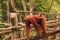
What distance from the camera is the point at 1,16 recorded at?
11211 mm

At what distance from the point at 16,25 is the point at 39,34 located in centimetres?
49

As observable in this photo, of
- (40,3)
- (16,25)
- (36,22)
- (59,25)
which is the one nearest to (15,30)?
(16,25)

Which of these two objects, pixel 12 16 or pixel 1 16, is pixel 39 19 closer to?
pixel 12 16

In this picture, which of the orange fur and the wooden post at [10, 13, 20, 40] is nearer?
the wooden post at [10, 13, 20, 40]

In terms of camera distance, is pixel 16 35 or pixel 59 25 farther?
pixel 59 25

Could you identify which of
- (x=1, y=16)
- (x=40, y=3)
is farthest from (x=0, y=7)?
(x=40, y=3)

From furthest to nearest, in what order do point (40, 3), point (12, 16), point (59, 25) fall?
point (40, 3), point (59, 25), point (12, 16)

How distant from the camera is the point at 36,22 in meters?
4.57

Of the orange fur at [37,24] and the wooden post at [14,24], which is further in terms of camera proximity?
the orange fur at [37,24]

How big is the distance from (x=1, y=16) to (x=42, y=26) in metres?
6.87

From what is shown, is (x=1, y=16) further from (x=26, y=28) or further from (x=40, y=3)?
(x=26, y=28)

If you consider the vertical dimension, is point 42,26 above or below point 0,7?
above

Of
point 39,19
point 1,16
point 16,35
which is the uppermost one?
point 39,19

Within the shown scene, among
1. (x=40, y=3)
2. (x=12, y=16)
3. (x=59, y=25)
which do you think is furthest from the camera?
(x=40, y=3)
